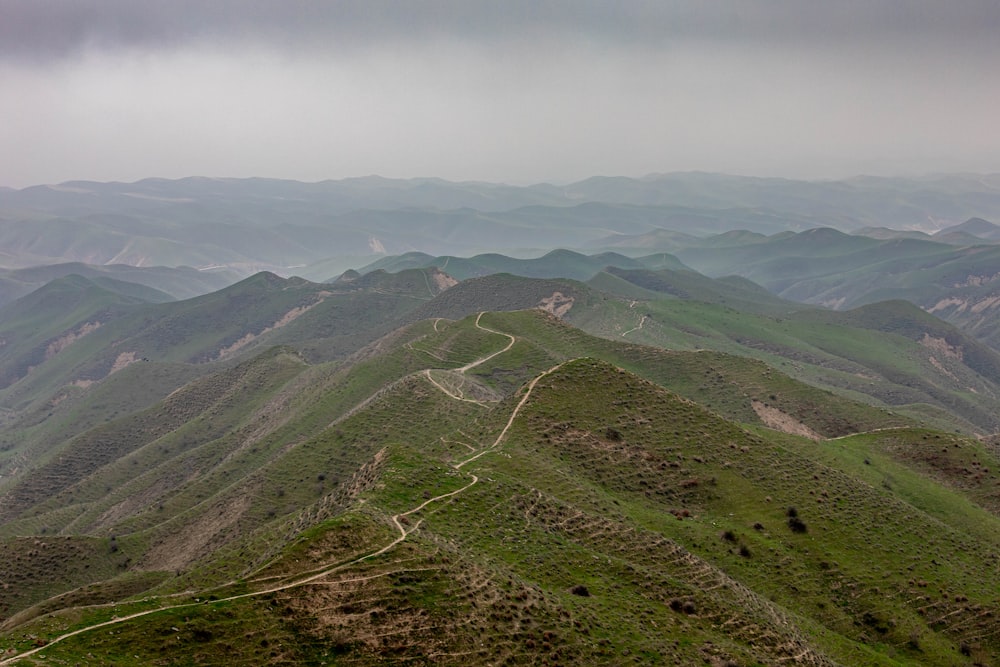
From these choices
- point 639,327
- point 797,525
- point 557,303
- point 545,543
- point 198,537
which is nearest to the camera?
point 545,543

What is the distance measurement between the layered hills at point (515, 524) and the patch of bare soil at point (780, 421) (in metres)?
0.45

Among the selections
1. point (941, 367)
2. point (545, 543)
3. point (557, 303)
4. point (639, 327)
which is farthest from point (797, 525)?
point (941, 367)

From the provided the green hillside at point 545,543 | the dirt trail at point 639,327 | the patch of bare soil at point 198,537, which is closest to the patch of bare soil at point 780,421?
the green hillside at point 545,543

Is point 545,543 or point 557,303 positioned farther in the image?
point 557,303

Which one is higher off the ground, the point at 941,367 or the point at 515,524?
the point at 515,524

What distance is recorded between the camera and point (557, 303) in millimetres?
183875

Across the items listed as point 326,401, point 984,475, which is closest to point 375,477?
point 326,401

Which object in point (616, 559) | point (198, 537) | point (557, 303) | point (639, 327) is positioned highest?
point (616, 559)

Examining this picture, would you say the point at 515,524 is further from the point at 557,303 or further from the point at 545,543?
the point at 557,303

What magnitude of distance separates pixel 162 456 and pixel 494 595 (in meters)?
83.4

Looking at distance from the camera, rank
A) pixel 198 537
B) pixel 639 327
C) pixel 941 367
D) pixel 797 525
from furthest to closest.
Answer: pixel 941 367 → pixel 639 327 → pixel 198 537 → pixel 797 525

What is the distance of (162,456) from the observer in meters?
99.0

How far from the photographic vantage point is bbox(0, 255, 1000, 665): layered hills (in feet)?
98.4

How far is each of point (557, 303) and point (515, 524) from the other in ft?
474
